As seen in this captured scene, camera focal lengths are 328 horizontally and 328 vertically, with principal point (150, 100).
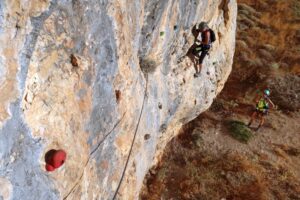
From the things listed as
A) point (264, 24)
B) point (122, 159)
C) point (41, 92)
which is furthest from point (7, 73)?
point (264, 24)

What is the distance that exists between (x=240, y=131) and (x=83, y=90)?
12.4m

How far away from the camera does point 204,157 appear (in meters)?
15.6

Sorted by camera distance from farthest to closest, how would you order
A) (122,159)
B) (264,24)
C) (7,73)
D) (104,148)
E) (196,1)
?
1. (264,24)
2. (196,1)
3. (122,159)
4. (104,148)
5. (7,73)

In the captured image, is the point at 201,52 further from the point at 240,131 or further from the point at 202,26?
the point at 240,131

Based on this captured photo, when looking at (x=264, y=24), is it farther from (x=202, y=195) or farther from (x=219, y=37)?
(x=202, y=195)

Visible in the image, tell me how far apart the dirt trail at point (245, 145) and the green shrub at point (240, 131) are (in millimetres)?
208

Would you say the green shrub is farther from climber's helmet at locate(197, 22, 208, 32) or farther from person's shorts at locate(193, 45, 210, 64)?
climber's helmet at locate(197, 22, 208, 32)

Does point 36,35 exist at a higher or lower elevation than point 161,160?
higher

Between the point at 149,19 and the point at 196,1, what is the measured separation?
2.62 metres

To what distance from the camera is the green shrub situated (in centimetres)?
1675

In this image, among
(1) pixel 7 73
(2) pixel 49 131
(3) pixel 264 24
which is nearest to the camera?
(1) pixel 7 73

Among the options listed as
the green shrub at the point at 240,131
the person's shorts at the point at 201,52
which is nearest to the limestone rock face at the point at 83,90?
the person's shorts at the point at 201,52

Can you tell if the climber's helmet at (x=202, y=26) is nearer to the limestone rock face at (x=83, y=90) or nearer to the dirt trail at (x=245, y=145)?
the limestone rock face at (x=83, y=90)

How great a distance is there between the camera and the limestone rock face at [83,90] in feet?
16.0
